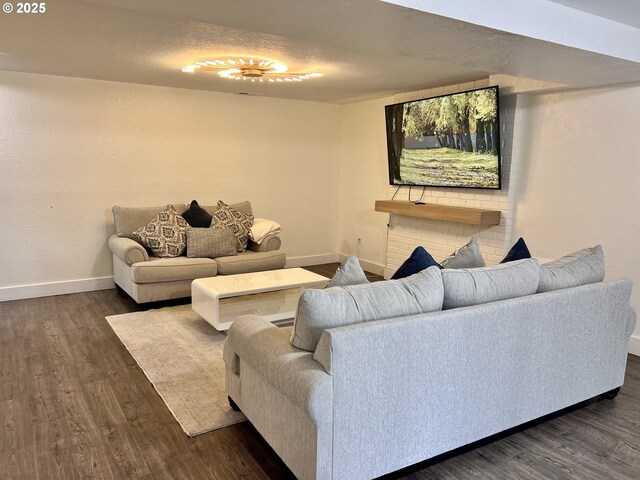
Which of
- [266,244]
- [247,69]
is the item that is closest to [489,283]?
[247,69]

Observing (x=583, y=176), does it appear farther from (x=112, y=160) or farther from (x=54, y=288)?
(x=54, y=288)

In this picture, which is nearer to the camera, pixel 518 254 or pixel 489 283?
pixel 489 283

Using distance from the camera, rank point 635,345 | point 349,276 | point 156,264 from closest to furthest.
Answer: point 349,276
point 635,345
point 156,264

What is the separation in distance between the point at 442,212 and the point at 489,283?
2.65 metres

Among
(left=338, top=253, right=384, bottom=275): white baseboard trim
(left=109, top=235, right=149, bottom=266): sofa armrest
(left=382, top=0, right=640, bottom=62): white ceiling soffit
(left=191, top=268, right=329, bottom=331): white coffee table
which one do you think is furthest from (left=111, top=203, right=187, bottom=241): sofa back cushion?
(left=382, top=0, right=640, bottom=62): white ceiling soffit

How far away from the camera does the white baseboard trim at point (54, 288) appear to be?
196 inches

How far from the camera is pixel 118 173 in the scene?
5426 millimetres

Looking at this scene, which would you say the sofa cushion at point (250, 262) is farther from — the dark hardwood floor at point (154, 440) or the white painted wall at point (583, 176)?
the white painted wall at point (583, 176)

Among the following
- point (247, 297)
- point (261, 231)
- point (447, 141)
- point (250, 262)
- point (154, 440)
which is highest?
point (447, 141)

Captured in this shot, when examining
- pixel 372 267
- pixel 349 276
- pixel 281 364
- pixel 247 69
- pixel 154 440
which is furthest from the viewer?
pixel 372 267

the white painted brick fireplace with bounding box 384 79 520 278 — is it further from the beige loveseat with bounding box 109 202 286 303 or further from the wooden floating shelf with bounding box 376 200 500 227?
the beige loveseat with bounding box 109 202 286 303

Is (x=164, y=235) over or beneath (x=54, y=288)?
over

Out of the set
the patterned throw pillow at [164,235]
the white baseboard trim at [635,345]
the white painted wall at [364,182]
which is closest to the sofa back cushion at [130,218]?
the patterned throw pillow at [164,235]

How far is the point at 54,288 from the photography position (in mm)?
5188
